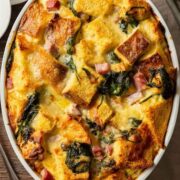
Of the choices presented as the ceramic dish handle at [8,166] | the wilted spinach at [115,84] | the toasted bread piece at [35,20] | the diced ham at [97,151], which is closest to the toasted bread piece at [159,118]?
the wilted spinach at [115,84]

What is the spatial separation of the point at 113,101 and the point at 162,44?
0.39 m

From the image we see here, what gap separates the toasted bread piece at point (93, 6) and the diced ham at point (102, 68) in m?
0.28

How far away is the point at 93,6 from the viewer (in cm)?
274

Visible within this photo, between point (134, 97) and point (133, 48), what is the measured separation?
248mm

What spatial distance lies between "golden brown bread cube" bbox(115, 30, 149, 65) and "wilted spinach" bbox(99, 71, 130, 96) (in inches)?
3.2

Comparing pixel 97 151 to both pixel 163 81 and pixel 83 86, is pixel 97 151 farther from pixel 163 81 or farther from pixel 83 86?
pixel 163 81

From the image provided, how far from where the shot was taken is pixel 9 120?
9.21 ft

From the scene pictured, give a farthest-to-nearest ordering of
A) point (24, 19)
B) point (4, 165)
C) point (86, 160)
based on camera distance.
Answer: point (4, 165) → point (24, 19) → point (86, 160)

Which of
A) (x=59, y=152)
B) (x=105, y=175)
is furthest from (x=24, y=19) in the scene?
(x=105, y=175)

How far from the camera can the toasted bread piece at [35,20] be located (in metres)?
2.74

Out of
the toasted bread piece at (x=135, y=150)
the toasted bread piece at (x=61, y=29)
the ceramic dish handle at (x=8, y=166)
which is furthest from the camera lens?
the ceramic dish handle at (x=8, y=166)

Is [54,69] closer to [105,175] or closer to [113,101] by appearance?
[113,101]

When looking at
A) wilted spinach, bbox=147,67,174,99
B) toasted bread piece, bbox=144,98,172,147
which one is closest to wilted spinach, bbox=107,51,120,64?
wilted spinach, bbox=147,67,174,99

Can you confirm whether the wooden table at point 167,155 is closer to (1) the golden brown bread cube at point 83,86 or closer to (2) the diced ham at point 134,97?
(2) the diced ham at point 134,97
